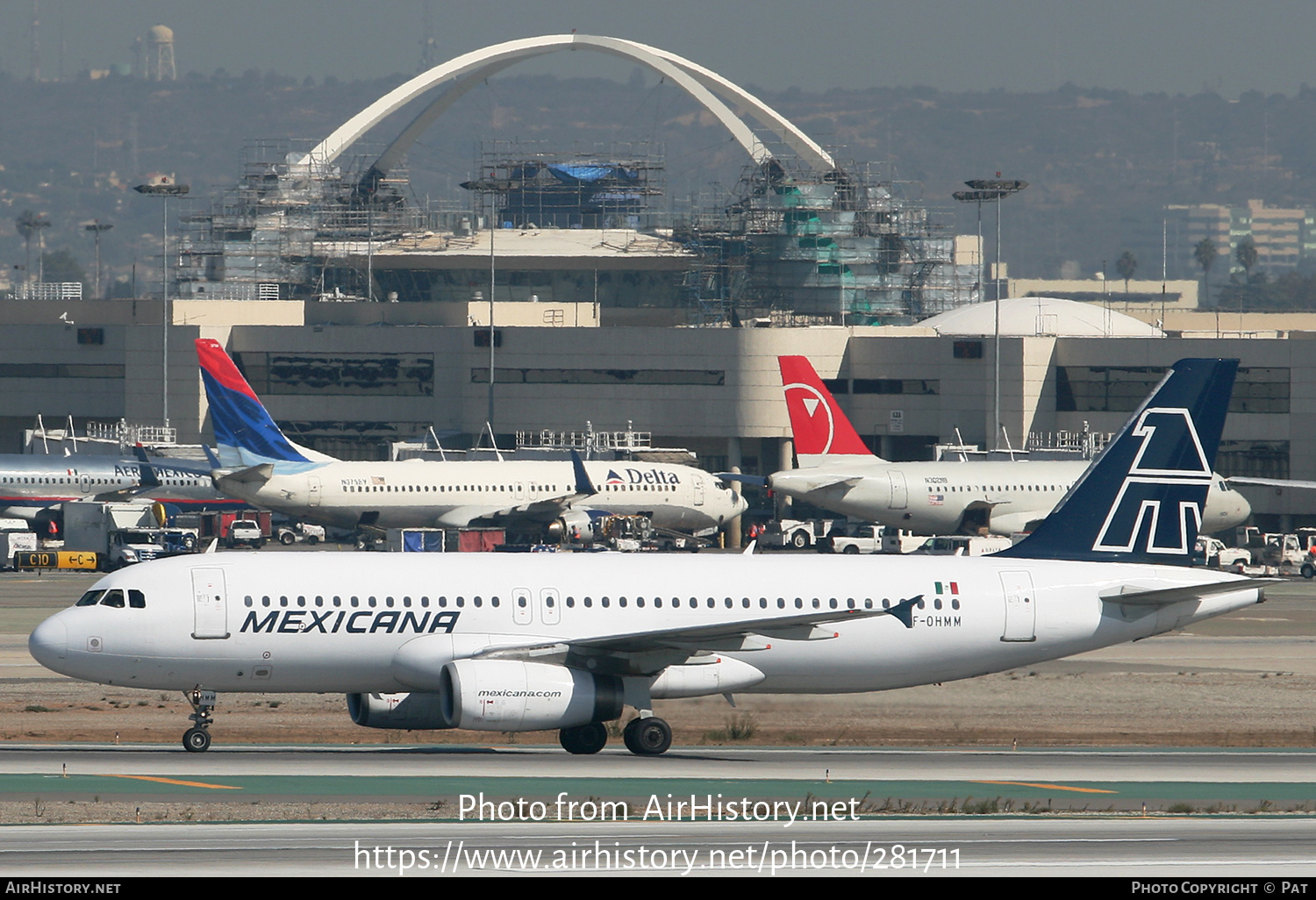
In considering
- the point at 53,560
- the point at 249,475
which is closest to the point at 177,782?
the point at 53,560

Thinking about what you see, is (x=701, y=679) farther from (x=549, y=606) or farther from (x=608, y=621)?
(x=549, y=606)

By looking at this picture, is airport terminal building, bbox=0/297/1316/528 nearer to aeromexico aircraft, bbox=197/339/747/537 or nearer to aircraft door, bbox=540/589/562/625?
aeromexico aircraft, bbox=197/339/747/537

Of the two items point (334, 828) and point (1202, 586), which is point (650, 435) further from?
point (334, 828)

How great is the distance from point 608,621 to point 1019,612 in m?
8.59

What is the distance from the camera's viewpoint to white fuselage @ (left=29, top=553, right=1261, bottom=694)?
3453cm

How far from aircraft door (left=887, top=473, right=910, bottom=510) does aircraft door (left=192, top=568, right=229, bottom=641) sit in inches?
2765

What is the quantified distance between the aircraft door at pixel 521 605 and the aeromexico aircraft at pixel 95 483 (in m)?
75.8

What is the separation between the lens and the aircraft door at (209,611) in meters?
34.5

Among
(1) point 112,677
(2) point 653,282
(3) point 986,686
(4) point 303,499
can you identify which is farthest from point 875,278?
(1) point 112,677

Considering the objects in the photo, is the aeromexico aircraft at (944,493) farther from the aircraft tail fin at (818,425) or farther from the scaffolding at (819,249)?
the scaffolding at (819,249)

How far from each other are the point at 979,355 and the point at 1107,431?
10.1 m

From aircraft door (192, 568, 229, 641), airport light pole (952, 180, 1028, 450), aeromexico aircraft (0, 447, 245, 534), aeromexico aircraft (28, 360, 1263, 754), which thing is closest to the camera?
aeromexico aircraft (28, 360, 1263, 754)

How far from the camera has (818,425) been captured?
349 ft

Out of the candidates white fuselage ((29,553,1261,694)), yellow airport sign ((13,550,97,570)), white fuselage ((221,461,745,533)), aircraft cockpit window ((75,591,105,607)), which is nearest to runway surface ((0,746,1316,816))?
white fuselage ((29,553,1261,694))
